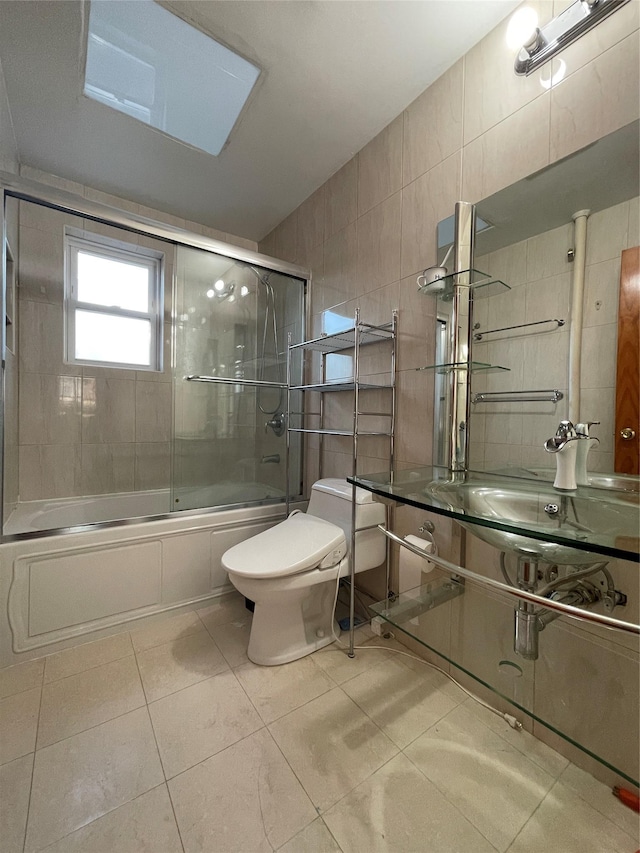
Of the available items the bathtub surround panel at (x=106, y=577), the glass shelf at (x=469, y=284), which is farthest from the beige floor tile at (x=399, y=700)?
the glass shelf at (x=469, y=284)

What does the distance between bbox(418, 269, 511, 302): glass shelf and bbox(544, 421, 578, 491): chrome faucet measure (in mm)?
530

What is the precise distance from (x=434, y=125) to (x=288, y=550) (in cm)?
185

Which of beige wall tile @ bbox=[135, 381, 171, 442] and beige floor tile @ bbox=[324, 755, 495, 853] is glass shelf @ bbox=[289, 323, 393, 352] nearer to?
beige wall tile @ bbox=[135, 381, 171, 442]

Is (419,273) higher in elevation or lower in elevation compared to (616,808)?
higher

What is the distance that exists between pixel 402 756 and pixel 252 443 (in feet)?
5.14

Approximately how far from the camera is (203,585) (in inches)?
69.3

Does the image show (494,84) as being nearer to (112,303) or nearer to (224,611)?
(112,303)

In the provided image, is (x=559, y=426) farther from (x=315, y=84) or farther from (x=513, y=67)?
(x=315, y=84)

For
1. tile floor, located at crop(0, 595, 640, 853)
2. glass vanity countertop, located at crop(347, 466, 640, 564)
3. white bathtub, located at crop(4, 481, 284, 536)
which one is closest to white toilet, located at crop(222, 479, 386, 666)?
tile floor, located at crop(0, 595, 640, 853)

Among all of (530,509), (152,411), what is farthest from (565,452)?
(152,411)

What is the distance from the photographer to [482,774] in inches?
38.1

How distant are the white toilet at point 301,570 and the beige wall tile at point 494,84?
1.50 metres

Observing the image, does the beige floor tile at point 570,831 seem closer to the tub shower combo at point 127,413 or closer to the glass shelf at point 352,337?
the tub shower combo at point 127,413

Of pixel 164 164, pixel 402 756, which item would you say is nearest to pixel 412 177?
pixel 164 164
